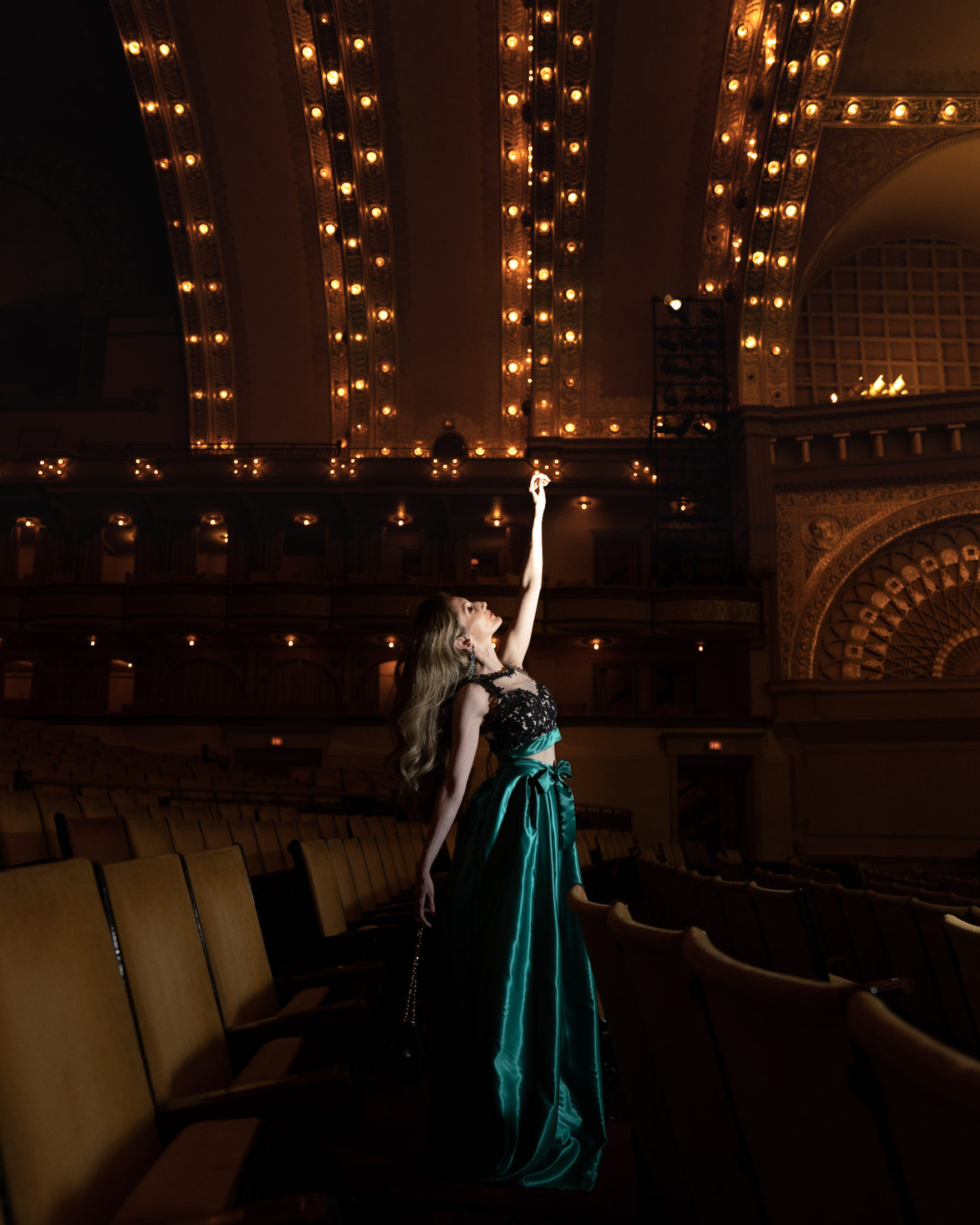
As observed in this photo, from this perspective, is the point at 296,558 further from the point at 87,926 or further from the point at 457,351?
the point at 87,926

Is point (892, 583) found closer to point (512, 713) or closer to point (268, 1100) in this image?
point (512, 713)

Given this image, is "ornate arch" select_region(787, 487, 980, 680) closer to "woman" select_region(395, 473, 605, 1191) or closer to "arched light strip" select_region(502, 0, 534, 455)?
"arched light strip" select_region(502, 0, 534, 455)

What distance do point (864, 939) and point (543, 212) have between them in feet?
47.6

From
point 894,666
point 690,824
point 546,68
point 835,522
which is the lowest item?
point 690,824

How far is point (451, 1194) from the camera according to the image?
6.43ft

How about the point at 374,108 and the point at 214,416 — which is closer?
the point at 374,108

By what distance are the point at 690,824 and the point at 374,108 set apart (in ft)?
41.6

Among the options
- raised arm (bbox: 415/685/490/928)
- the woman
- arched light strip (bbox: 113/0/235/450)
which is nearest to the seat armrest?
the woman

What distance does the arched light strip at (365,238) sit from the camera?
47.6 ft

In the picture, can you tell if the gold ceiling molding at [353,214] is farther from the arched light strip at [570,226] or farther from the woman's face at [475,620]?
the woman's face at [475,620]

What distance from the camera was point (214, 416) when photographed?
17656 millimetres

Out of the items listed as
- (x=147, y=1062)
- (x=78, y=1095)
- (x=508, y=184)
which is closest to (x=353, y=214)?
(x=508, y=184)

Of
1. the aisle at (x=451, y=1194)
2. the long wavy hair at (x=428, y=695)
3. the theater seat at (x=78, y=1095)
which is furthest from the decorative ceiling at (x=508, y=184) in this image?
the theater seat at (x=78, y=1095)

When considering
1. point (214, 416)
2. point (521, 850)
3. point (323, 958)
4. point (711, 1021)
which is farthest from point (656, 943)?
point (214, 416)
